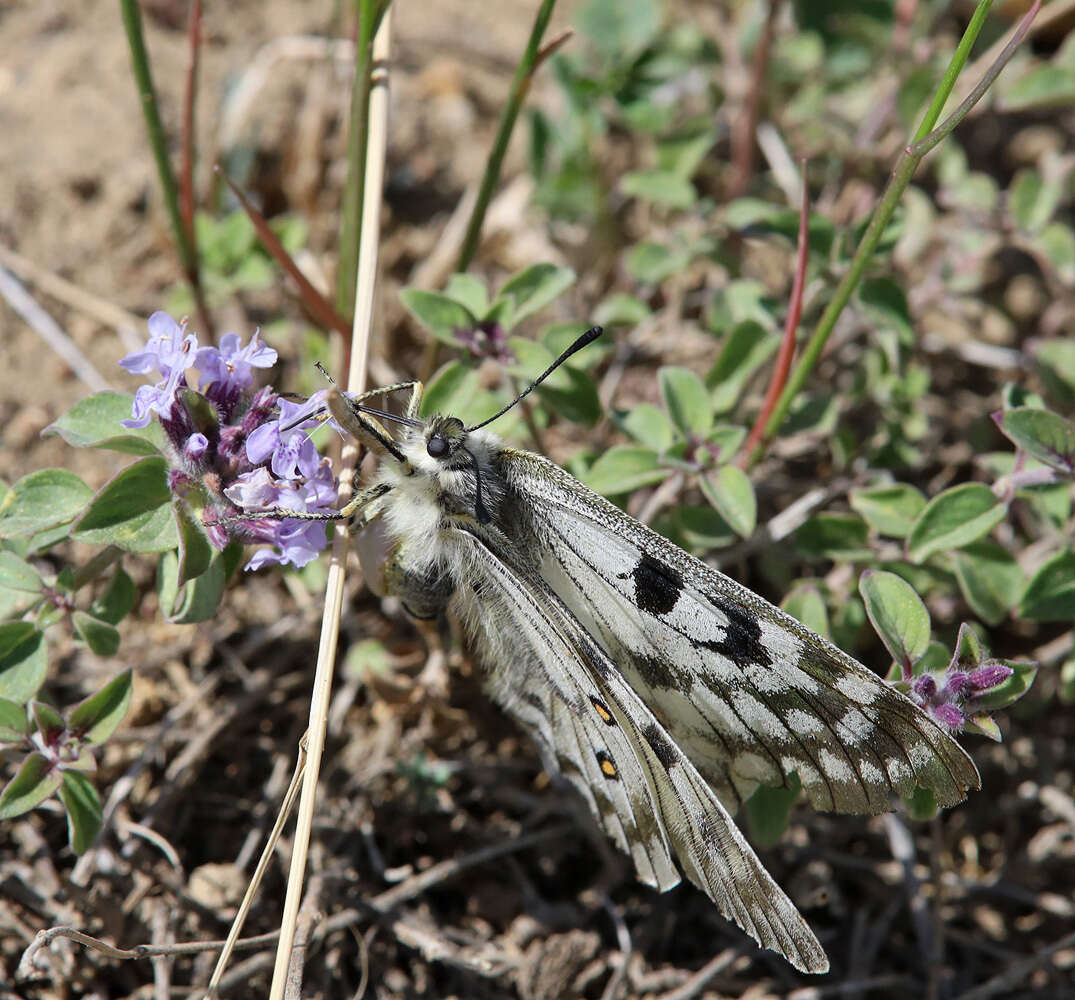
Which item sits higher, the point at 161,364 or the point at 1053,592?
the point at 161,364

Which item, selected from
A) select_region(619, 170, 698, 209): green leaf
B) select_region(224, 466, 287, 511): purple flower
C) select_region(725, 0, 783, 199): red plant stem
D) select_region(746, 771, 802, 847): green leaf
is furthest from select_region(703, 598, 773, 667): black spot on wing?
select_region(725, 0, 783, 199): red plant stem

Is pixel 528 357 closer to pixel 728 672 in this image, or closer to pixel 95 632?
pixel 728 672

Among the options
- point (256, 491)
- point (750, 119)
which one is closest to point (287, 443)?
point (256, 491)

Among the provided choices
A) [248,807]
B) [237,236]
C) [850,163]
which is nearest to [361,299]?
[237,236]

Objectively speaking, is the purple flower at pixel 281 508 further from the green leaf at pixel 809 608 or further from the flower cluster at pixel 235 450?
the green leaf at pixel 809 608

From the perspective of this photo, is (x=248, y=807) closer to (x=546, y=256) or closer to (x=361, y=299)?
(x=361, y=299)

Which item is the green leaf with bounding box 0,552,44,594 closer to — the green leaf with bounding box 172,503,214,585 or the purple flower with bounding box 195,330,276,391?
the green leaf with bounding box 172,503,214,585
